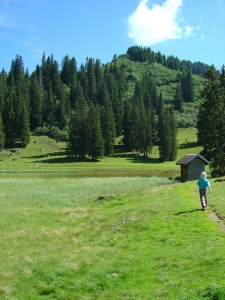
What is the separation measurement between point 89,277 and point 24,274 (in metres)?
3.04

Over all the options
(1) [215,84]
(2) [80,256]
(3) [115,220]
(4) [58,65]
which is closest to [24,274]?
(2) [80,256]

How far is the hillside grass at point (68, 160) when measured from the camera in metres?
81.9

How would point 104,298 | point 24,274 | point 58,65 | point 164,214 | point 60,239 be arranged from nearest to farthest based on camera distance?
point 104,298 < point 24,274 < point 60,239 < point 164,214 < point 58,65

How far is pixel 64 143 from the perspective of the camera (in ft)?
394

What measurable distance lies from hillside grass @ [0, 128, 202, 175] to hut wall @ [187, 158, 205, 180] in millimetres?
28208

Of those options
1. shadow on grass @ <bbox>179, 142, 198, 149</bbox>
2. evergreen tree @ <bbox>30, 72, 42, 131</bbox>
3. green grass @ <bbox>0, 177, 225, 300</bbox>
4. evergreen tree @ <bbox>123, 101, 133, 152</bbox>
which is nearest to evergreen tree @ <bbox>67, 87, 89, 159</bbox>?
evergreen tree @ <bbox>123, 101, 133, 152</bbox>

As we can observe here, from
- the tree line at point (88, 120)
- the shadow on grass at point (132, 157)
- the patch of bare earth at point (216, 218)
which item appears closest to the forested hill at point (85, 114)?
the tree line at point (88, 120)

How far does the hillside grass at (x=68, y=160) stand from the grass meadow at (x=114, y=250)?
52.5 meters

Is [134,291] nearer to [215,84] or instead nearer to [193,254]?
[193,254]

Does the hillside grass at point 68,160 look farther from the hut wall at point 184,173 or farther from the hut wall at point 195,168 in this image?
the hut wall at point 184,173

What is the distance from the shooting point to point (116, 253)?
1434 centimetres

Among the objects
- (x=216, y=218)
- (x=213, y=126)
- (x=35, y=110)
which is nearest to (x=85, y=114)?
(x=35, y=110)

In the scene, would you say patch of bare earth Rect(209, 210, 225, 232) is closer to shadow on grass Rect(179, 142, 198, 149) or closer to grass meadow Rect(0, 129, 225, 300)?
grass meadow Rect(0, 129, 225, 300)

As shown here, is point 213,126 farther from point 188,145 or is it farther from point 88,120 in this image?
point 188,145
